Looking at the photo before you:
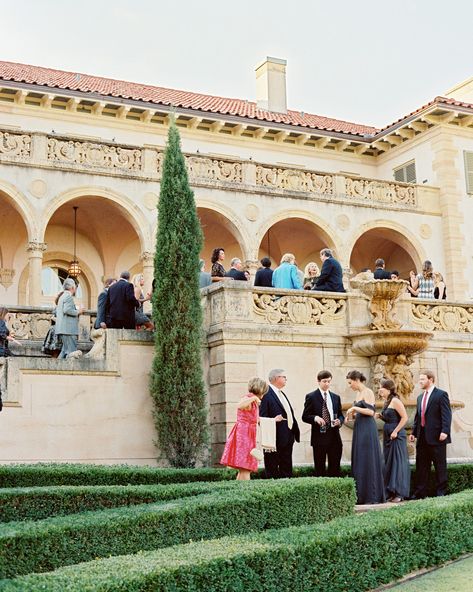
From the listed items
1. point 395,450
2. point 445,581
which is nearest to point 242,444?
point 395,450

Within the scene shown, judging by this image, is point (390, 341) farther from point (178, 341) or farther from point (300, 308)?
point (178, 341)

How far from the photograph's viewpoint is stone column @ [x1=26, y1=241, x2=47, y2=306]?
70.8 feet

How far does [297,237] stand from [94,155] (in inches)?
327

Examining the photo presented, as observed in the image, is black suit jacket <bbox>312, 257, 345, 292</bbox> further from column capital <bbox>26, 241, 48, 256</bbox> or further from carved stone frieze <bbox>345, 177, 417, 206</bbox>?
carved stone frieze <bbox>345, 177, 417, 206</bbox>

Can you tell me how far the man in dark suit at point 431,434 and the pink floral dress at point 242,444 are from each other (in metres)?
2.79

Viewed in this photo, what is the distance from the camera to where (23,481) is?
33.2 ft

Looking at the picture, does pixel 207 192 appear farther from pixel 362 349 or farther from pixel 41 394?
pixel 41 394

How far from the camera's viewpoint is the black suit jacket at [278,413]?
1073cm

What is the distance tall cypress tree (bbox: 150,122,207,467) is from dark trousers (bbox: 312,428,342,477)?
2692mm

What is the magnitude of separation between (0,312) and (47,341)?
102 centimetres

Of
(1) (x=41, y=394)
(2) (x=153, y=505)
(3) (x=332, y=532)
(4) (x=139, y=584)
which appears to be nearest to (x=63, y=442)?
(1) (x=41, y=394)

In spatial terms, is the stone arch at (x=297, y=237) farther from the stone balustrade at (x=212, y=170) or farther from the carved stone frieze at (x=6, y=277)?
the carved stone frieze at (x=6, y=277)

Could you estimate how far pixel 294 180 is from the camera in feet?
84.4

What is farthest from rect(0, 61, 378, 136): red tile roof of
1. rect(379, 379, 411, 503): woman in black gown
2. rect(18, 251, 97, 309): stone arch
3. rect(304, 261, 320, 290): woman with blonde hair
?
rect(379, 379, 411, 503): woman in black gown
